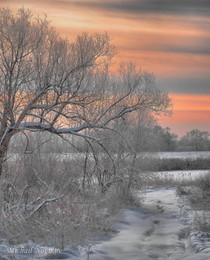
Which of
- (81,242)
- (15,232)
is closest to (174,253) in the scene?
(81,242)

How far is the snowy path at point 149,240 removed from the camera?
9641 millimetres

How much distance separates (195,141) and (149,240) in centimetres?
5956

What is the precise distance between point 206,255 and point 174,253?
52.9 inches

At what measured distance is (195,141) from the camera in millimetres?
69438

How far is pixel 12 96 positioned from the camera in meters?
14.9

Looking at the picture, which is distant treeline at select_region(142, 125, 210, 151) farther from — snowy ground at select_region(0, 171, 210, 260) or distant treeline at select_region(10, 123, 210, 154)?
snowy ground at select_region(0, 171, 210, 260)

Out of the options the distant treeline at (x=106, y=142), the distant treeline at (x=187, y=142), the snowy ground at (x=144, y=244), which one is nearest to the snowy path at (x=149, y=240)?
the snowy ground at (x=144, y=244)

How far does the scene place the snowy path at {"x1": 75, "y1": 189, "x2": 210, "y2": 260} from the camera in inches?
380

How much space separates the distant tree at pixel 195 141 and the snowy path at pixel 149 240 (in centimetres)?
4896

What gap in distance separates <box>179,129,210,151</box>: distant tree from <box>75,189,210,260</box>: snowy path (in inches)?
1928

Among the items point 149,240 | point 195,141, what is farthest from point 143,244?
point 195,141

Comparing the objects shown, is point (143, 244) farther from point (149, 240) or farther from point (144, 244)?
point (149, 240)

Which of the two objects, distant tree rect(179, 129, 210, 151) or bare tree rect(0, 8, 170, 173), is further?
distant tree rect(179, 129, 210, 151)

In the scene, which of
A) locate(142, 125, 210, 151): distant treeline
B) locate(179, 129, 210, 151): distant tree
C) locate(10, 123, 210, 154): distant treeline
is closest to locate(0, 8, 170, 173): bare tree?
locate(10, 123, 210, 154): distant treeline
